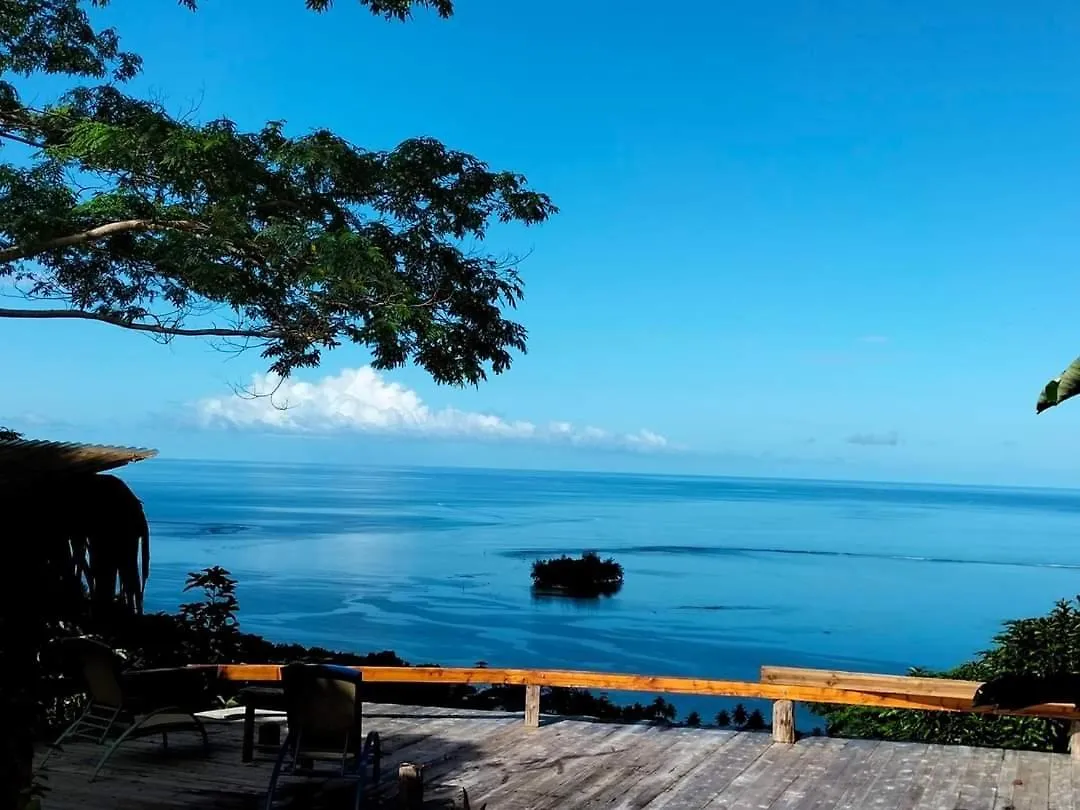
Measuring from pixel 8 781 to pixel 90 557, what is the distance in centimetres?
494

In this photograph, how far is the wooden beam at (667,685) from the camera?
6395 millimetres

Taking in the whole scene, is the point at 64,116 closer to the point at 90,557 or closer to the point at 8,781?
the point at 90,557

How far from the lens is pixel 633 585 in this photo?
1859 inches

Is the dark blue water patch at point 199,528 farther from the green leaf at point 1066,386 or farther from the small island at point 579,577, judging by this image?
the green leaf at point 1066,386

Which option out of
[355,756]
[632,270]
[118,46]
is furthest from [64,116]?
[632,270]

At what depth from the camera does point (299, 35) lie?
1226cm

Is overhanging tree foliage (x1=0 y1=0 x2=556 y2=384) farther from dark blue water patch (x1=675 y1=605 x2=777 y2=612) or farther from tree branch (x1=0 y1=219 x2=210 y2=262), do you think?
dark blue water patch (x1=675 y1=605 x2=777 y2=612)

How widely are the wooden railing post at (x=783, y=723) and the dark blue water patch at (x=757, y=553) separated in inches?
1940

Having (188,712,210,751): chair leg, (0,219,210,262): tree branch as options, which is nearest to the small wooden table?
(188,712,210,751): chair leg

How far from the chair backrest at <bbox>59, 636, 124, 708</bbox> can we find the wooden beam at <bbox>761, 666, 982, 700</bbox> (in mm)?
4101

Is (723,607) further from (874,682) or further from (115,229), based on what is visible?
(115,229)

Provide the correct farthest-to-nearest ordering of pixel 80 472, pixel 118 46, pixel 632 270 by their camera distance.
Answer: pixel 632 270 < pixel 118 46 < pixel 80 472

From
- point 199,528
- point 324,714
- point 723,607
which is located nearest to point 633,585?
point 723,607

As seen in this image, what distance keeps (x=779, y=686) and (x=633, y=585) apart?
135 ft
